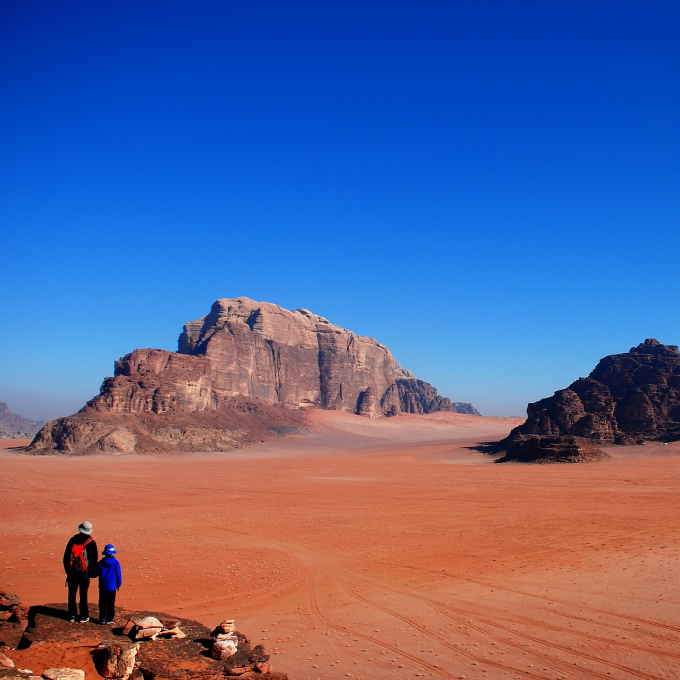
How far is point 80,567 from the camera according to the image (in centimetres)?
767

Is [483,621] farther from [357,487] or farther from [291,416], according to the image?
[291,416]

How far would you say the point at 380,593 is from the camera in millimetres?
10438

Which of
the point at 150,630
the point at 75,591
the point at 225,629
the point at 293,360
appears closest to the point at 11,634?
the point at 75,591

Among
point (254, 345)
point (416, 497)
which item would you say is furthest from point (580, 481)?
point (254, 345)

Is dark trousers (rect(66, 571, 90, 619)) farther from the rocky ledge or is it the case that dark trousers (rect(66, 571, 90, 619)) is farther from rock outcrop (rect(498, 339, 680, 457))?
rock outcrop (rect(498, 339, 680, 457))

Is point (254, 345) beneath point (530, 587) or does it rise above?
above

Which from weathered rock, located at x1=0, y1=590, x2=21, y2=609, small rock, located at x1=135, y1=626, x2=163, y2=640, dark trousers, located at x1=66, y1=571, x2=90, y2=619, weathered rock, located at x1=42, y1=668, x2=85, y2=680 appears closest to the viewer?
weathered rock, located at x1=42, y1=668, x2=85, y2=680

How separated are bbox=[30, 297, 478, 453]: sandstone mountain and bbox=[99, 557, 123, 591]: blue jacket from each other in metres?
55.2

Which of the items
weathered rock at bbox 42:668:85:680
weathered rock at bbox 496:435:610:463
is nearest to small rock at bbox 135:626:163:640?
weathered rock at bbox 42:668:85:680

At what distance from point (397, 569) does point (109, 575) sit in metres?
6.72

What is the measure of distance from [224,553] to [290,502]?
9819 millimetres

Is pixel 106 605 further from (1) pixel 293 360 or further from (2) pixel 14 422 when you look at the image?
(2) pixel 14 422

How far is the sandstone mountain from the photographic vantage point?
210ft

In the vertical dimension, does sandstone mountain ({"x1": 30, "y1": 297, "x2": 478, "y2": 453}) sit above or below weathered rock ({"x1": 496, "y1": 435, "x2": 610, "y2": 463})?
above
